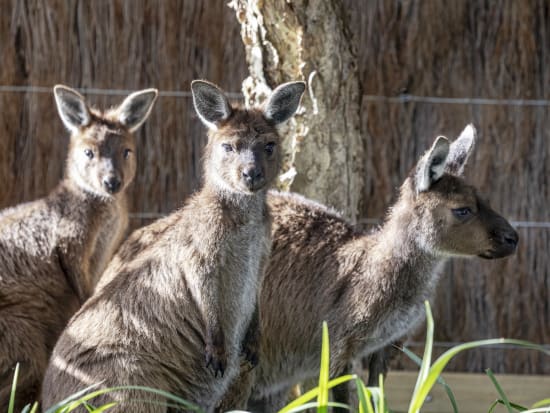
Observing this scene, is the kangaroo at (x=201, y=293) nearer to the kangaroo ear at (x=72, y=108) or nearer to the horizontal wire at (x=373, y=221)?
the kangaroo ear at (x=72, y=108)

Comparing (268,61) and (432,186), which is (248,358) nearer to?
(432,186)

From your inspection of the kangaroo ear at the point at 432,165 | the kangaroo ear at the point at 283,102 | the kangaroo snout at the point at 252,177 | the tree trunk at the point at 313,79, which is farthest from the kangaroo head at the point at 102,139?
the kangaroo ear at the point at 432,165

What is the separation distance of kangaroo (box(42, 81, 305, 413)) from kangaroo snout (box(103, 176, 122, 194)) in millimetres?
1421

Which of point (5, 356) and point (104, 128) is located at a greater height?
point (104, 128)

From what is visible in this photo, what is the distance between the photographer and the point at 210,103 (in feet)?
18.3

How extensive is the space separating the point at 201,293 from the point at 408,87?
10.5ft

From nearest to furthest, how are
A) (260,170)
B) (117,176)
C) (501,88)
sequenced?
1. (260,170)
2. (117,176)
3. (501,88)

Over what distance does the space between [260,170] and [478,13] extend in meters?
3.23

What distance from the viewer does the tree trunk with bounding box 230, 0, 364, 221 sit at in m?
6.57

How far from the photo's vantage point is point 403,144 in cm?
787

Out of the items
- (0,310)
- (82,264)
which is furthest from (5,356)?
(82,264)

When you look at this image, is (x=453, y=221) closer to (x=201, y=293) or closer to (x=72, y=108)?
(x=201, y=293)

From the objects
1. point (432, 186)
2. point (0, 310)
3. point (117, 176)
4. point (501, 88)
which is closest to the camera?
point (432, 186)

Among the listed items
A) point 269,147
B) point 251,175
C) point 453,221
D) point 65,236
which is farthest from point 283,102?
point 65,236
